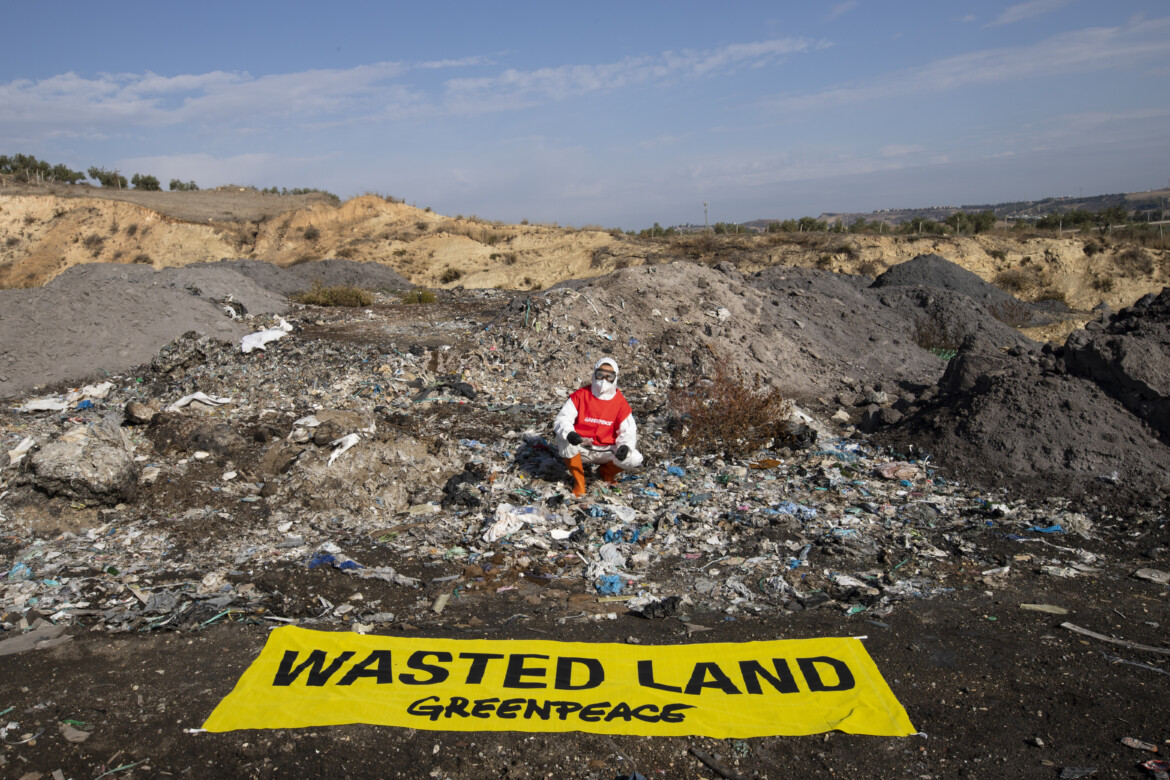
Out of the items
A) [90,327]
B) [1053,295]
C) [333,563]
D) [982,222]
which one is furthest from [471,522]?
[982,222]

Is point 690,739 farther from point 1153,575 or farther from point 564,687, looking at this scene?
point 1153,575

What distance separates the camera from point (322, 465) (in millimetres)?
5699

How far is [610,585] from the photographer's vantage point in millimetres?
4406

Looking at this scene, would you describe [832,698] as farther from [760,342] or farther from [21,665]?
[760,342]

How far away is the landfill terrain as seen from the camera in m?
2.95

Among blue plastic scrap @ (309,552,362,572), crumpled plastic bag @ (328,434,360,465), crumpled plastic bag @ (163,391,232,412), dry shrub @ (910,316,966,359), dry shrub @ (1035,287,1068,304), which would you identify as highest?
dry shrub @ (1035,287,1068,304)

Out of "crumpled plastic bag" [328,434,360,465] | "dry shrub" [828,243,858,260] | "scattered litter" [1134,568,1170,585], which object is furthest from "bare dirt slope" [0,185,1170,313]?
"scattered litter" [1134,568,1170,585]

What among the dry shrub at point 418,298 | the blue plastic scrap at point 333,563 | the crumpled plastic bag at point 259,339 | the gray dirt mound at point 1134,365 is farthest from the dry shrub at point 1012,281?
the blue plastic scrap at point 333,563

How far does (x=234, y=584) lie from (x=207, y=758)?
1.66m

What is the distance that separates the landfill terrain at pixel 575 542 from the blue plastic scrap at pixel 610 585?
3 centimetres

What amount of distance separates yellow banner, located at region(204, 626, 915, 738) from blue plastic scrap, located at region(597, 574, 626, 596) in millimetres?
634

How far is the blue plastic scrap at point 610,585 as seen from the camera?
14.2 feet

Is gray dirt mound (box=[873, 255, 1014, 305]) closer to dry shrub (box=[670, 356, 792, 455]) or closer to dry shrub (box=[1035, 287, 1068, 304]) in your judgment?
dry shrub (box=[1035, 287, 1068, 304])

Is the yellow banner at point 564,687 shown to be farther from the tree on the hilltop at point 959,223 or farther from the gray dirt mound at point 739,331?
the tree on the hilltop at point 959,223
